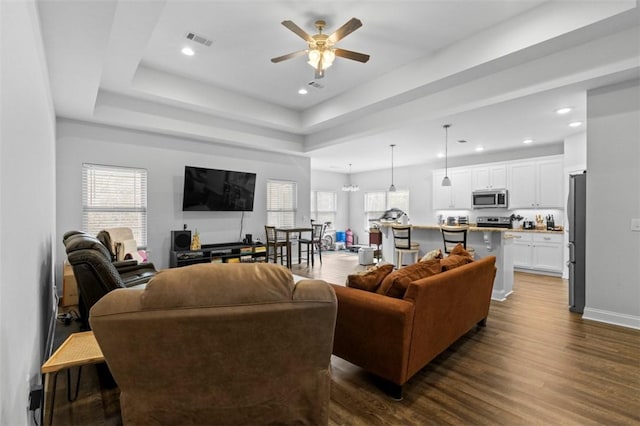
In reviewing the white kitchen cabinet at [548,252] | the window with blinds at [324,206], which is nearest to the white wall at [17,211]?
the white kitchen cabinet at [548,252]

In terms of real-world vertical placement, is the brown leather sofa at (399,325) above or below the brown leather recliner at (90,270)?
below

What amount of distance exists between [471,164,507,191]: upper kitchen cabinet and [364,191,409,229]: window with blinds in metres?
2.27

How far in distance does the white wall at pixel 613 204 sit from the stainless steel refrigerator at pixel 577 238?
0.28 metres

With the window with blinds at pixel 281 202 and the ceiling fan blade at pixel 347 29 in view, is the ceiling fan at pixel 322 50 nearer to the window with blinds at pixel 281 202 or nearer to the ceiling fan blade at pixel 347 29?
the ceiling fan blade at pixel 347 29

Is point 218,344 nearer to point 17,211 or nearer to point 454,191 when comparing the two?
point 17,211

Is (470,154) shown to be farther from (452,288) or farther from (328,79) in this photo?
(452,288)

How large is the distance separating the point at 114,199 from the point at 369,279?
4.57m

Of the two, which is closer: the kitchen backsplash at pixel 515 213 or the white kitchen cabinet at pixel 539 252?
the white kitchen cabinet at pixel 539 252

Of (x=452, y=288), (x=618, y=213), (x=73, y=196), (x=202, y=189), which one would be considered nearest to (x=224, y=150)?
(x=202, y=189)

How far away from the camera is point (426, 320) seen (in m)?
2.27

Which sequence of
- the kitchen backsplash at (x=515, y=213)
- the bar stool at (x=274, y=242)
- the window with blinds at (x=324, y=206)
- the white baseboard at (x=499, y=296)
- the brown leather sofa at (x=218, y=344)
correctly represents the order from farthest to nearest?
the window with blinds at (x=324, y=206), the kitchen backsplash at (x=515, y=213), the bar stool at (x=274, y=242), the white baseboard at (x=499, y=296), the brown leather sofa at (x=218, y=344)

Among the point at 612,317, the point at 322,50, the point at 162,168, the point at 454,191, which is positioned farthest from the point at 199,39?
the point at 454,191

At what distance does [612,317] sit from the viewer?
353 centimetres

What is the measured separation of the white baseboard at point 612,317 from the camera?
3402mm
